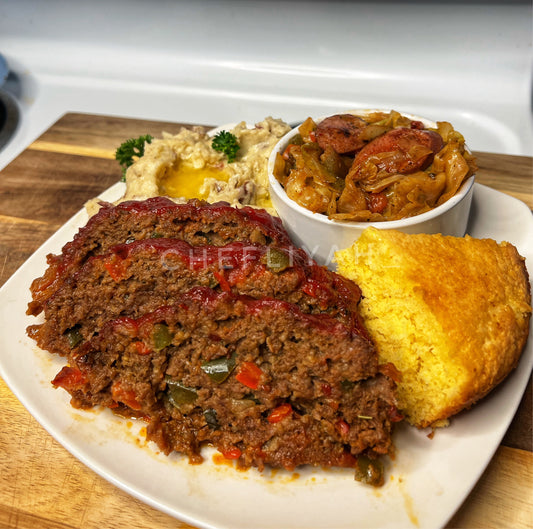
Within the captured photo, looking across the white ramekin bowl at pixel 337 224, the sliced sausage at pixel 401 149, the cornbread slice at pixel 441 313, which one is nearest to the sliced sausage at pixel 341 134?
the sliced sausage at pixel 401 149

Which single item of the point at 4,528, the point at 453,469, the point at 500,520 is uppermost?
the point at 453,469

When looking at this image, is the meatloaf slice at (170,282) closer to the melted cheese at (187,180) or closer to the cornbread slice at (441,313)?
the cornbread slice at (441,313)

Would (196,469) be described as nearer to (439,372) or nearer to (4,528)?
(4,528)

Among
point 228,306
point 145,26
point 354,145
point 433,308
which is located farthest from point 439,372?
point 145,26

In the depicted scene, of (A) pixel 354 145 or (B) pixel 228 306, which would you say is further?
(A) pixel 354 145

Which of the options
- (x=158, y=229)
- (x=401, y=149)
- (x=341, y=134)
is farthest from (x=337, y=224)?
(x=158, y=229)

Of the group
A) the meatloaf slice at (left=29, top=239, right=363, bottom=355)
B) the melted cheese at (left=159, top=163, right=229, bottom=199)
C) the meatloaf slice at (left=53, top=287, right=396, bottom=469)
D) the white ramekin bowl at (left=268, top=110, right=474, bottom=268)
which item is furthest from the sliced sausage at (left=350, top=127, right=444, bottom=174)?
the melted cheese at (left=159, top=163, right=229, bottom=199)

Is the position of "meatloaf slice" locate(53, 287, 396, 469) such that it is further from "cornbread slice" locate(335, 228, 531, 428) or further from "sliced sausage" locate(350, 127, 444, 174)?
"sliced sausage" locate(350, 127, 444, 174)
